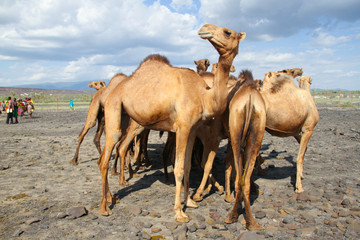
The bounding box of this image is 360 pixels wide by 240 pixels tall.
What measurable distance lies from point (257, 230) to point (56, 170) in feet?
20.2

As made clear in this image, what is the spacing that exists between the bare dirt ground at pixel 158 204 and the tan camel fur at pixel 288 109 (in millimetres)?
1021

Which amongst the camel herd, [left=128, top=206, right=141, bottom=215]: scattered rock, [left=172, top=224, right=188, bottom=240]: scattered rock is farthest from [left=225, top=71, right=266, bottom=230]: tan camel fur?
[left=128, top=206, right=141, bottom=215]: scattered rock

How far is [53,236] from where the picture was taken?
450 cm

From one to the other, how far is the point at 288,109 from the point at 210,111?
7.37 feet

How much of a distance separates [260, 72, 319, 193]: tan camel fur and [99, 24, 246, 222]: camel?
180 cm

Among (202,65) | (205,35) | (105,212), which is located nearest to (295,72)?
(202,65)

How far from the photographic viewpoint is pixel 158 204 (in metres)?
5.96

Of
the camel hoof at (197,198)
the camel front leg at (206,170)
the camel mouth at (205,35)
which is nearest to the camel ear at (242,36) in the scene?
the camel mouth at (205,35)

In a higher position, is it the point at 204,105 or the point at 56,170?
the point at 204,105

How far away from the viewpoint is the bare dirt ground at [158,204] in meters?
4.68

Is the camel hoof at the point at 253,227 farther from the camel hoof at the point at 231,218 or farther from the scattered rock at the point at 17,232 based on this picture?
the scattered rock at the point at 17,232

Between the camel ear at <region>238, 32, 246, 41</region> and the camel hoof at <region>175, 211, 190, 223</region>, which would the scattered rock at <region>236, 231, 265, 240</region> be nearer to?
the camel hoof at <region>175, 211, 190, 223</region>

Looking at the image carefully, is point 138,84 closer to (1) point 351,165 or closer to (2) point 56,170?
(2) point 56,170

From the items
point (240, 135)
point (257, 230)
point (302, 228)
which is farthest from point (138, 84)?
point (302, 228)
